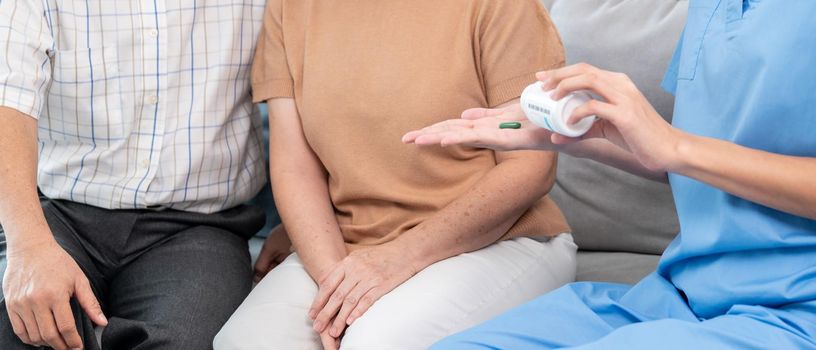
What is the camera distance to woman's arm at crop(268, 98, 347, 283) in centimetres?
162

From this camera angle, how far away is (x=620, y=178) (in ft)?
6.02

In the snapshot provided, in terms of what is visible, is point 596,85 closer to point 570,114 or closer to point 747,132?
point 570,114

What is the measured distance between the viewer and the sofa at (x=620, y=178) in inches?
69.8

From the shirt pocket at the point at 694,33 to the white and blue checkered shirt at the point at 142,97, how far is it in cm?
83

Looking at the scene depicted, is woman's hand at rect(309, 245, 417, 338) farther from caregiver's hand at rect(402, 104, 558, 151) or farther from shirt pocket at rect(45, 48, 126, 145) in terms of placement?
shirt pocket at rect(45, 48, 126, 145)

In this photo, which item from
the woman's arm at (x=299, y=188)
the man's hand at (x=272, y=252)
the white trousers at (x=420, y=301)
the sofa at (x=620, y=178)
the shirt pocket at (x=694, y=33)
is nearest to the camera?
the shirt pocket at (x=694, y=33)

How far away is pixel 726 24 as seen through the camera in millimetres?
1214

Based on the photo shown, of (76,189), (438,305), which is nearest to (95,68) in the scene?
(76,189)

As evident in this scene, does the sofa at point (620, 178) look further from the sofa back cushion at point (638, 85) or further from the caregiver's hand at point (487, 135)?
the caregiver's hand at point (487, 135)

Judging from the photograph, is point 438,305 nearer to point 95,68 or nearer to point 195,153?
point 195,153

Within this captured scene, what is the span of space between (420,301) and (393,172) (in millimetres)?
297

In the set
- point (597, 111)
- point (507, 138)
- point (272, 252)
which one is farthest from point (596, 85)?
point (272, 252)

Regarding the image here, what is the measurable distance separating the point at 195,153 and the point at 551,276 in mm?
695

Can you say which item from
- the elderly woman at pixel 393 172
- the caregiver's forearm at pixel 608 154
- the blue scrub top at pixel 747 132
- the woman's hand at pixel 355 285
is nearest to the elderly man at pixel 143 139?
the elderly woman at pixel 393 172
